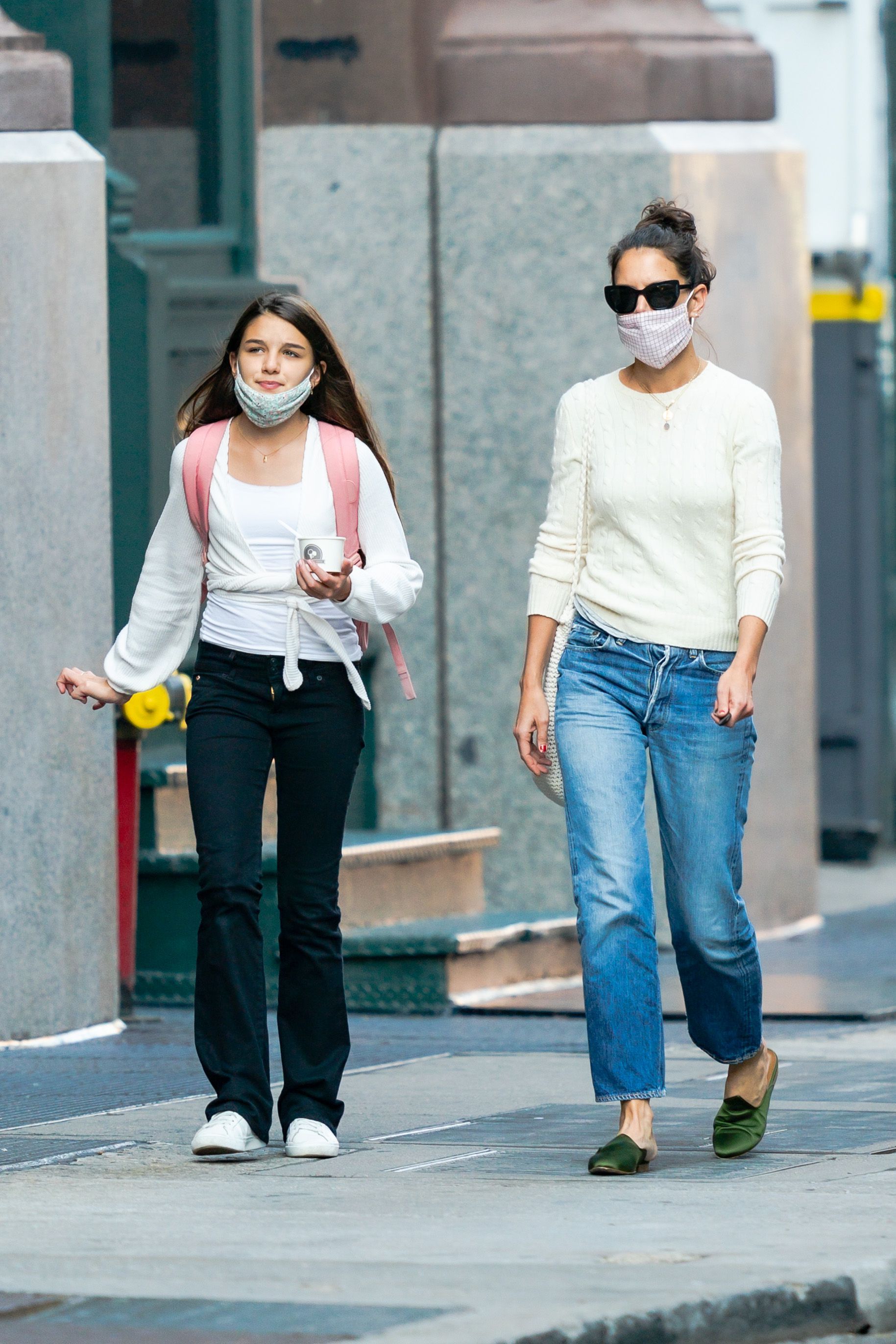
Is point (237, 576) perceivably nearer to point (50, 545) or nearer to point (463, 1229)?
point (463, 1229)

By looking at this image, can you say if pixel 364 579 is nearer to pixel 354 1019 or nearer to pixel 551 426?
pixel 354 1019

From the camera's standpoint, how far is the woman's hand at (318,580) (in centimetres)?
538

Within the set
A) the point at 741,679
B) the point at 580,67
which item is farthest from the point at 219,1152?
the point at 580,67

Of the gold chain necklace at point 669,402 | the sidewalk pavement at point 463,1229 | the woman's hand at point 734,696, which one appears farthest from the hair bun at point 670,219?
the sidewalk pavement at point 463,1229

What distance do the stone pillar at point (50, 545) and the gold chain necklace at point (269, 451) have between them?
175cm

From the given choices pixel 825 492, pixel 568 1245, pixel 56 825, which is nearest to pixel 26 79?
pixel 56 825

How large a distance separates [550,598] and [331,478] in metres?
0.52

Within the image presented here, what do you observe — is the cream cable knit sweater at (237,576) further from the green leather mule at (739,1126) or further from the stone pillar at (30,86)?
the stone pillar at (30,86)

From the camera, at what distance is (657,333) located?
552 cm

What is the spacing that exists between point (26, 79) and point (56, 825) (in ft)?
6.70

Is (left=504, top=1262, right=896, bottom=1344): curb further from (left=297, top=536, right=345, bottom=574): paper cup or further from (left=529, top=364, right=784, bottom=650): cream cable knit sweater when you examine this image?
(left=297, top=536, right=345, bottom=574): paper cup

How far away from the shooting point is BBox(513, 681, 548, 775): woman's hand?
5605mm

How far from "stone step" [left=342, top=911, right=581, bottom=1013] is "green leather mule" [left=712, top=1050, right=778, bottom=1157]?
2949 mm

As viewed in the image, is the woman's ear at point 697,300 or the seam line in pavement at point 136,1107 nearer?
the woman's ear at point 697,300
